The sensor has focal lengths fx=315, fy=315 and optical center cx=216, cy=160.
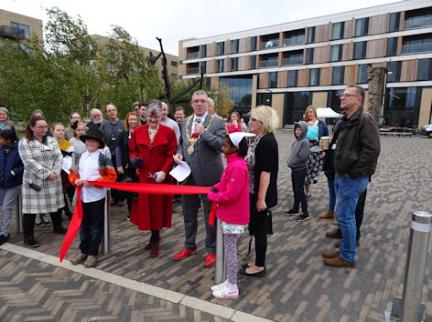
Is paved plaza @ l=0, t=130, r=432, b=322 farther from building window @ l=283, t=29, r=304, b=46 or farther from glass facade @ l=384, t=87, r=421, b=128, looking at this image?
building window @ l=283, t=29, r=304, b=46

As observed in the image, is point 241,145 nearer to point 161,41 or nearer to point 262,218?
point 262,218

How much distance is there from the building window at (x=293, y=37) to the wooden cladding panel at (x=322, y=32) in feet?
9.37

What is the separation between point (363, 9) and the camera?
1766 inches

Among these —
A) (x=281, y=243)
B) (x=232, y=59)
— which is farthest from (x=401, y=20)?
(x=281, y=243)

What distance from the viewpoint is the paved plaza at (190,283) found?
3020mm

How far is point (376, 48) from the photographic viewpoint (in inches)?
1745

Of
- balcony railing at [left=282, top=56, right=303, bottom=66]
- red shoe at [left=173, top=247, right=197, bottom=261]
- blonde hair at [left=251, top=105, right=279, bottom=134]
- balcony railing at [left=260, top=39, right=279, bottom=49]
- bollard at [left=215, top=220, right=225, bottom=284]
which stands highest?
balcony railing at [left=260, top=39, right=279, bottom=49]

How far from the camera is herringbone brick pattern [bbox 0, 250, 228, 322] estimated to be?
2939 mm

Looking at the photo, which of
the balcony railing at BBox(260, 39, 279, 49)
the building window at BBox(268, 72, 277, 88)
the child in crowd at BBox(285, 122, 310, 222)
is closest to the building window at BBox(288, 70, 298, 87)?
the building window at BBox(268, 72, 277, 88)

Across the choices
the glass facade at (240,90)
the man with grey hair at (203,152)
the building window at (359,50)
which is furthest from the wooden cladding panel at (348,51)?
the man with grey hair at (203,152)

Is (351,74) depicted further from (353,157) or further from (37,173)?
(37,173)

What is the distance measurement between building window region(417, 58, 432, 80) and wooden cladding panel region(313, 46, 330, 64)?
1243cm

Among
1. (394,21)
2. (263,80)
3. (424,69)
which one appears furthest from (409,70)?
(263,80)

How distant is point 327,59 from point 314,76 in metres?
3.11
